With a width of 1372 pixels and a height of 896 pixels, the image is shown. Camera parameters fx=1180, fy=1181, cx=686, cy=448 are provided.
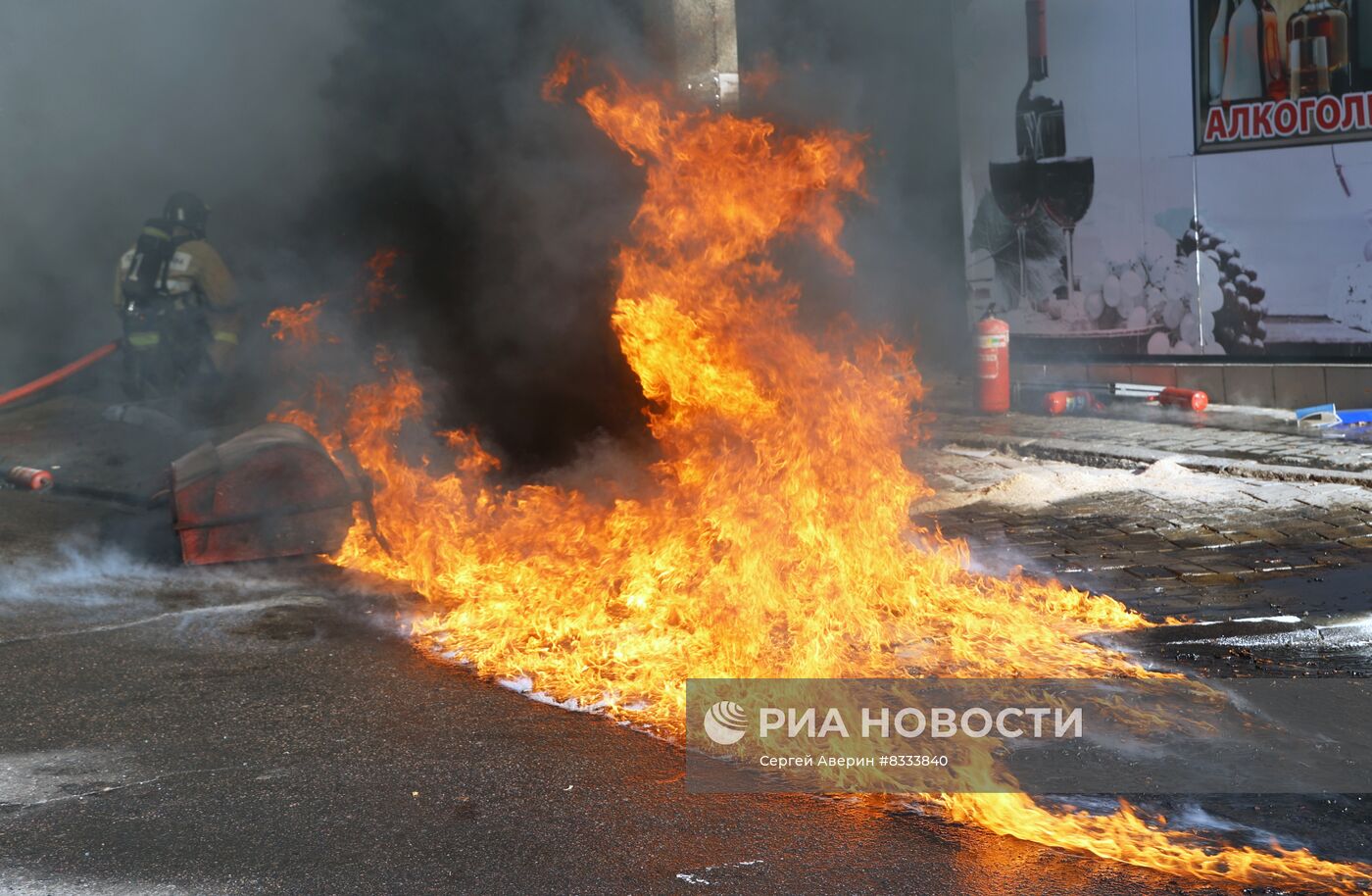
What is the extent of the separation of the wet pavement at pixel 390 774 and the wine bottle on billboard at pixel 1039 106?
19.5ft

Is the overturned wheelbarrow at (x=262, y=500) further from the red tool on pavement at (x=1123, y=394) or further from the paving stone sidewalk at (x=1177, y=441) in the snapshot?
the red tool on pavement at (x=1123, y=394)

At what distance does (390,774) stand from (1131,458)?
6.37m

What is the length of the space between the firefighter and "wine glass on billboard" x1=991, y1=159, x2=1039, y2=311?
24.5ft

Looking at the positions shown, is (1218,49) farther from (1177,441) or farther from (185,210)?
(185,210)

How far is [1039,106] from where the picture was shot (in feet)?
37.0

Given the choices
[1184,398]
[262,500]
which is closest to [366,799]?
[262,500]

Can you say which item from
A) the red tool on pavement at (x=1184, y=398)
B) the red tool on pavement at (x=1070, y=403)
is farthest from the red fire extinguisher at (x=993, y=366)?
the red tool on pavement at (x=1184, y=398)

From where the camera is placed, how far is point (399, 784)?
12.4 feet

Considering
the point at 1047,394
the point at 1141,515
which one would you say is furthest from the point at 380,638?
the point at 1047,394

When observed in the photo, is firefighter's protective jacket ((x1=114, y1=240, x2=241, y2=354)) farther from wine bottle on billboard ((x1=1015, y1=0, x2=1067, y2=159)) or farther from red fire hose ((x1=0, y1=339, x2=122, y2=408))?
wine bottle on billboard ((x1=1015, y1=0, x2=1067, y2=159))

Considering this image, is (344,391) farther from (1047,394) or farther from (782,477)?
(1047,394)

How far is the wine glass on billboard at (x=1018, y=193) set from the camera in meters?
11.5

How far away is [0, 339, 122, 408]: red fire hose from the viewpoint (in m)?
11.3

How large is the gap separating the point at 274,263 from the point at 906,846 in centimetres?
927
